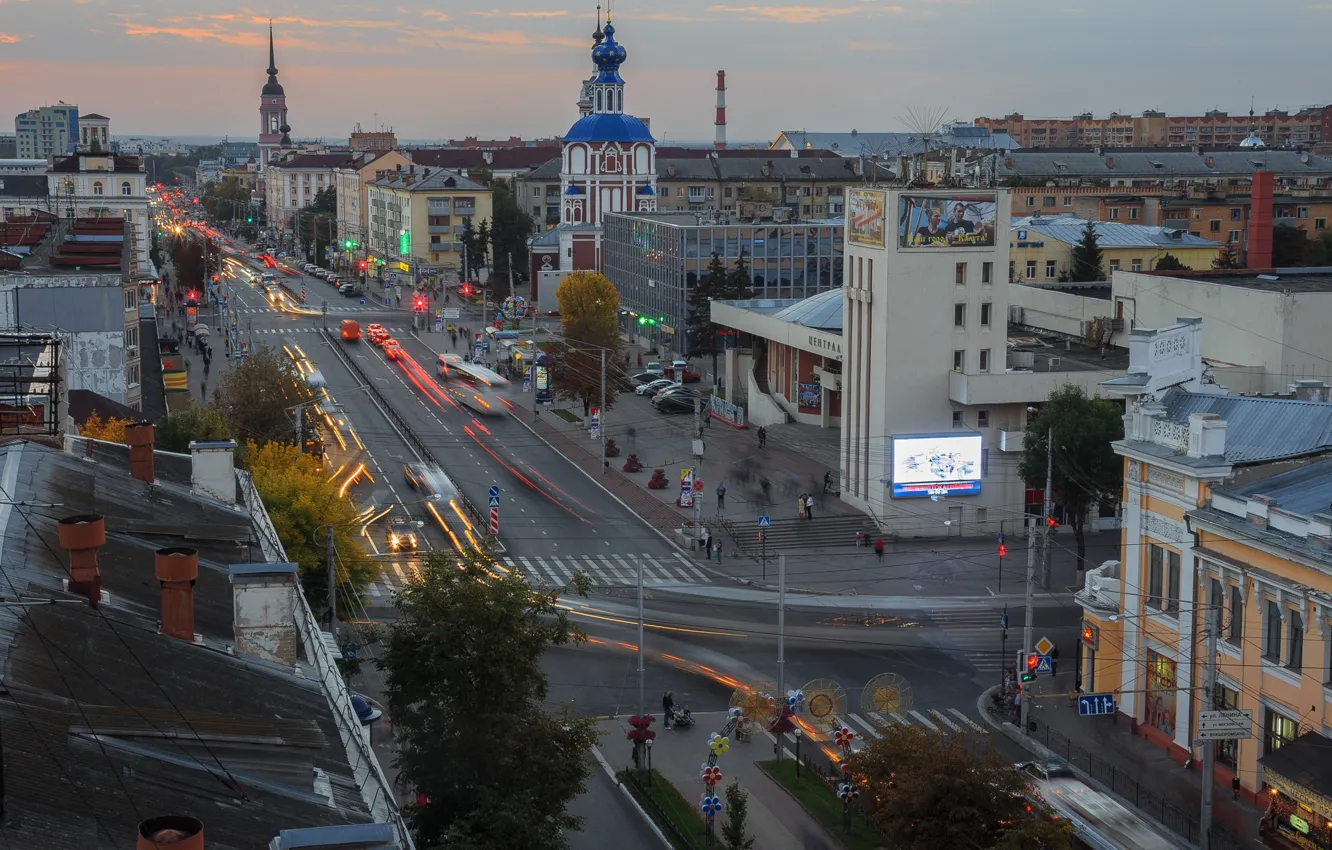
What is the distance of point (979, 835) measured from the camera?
1123 inches

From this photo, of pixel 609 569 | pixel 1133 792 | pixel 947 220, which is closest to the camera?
pixel 1133 792

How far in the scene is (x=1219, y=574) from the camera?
36000mm

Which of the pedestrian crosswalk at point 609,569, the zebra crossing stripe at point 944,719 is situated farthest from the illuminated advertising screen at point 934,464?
the zebra crossing stripe at point 944,719

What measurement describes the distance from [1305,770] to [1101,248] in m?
68.9

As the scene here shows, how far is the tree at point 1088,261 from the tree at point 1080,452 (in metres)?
41.6

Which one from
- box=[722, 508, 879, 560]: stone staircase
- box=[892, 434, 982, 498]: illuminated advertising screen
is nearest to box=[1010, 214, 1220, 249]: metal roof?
box=[892, 434, 982, 498]: illuminated advertising screen

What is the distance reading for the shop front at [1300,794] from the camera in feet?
101

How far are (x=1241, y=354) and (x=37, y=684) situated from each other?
49319 millimetres

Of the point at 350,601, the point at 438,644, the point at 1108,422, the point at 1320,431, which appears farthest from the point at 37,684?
the point at 1108,422

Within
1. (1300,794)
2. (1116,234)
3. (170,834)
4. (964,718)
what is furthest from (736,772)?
(1116,234)

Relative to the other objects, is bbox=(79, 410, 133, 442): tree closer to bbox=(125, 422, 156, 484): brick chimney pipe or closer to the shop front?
bbox=(125, 422, 156, 484): brick chimney pipe

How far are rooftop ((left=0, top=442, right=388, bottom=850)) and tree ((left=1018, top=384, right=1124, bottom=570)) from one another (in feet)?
110

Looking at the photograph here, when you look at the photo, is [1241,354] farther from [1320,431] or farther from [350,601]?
[350,601]

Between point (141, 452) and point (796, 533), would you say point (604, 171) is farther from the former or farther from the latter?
point (141, 452)
